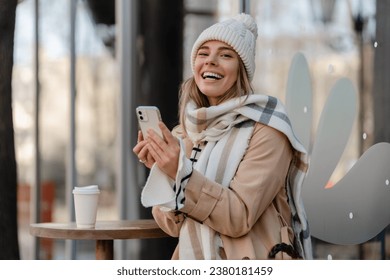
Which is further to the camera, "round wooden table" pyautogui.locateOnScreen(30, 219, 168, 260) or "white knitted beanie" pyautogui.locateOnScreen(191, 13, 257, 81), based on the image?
"round wooden table" pyautogui.locateOnScreen(30, 219, 168, 260)

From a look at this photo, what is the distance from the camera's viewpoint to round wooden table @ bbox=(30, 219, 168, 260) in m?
2.66

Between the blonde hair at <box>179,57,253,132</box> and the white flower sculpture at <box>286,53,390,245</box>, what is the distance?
1.44 m

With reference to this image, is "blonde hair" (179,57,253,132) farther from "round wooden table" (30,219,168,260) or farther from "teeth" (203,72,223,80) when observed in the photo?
"round wooden table" (30,219,168,260)

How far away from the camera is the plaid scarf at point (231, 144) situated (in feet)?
7.59

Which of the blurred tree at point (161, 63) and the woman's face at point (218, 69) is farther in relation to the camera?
the blurred tree at point (161, 63)

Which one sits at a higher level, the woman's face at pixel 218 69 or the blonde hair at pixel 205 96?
the woman's face at pixel 218 69

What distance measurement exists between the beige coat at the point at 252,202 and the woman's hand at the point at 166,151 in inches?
2.7

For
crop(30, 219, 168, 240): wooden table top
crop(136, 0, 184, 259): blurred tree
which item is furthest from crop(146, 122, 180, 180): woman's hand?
crop(136, 0, 184, 259): blurred tree

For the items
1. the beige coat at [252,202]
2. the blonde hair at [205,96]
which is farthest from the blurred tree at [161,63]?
the beige coat at [252,202]

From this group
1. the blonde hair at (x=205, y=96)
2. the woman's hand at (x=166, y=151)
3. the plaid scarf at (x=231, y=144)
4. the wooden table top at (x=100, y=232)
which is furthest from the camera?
the wooden table top at (x=100, y=232)

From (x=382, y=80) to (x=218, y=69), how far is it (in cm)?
155

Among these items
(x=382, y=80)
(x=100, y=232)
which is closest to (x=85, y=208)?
(x=100, y=232)

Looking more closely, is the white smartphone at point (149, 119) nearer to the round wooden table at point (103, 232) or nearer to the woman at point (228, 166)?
the woman at point (228, 166)
